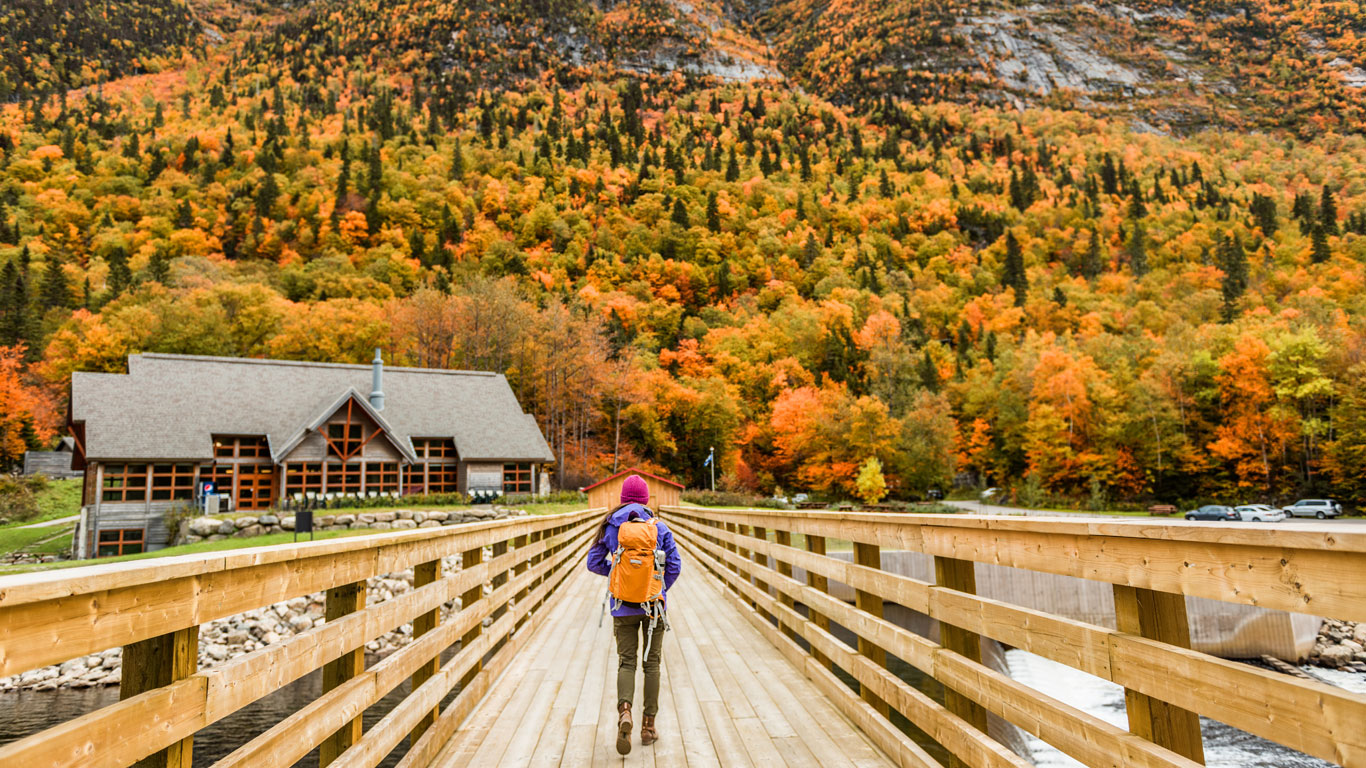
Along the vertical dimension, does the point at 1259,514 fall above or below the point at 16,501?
below

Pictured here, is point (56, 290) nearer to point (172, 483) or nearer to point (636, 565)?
point (172, 483)

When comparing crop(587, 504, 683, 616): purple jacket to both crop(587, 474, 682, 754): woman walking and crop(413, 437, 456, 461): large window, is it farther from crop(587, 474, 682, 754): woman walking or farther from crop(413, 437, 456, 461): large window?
crop(413, 437, 456, 461): large window

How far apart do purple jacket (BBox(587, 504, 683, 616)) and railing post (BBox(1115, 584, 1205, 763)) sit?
10.9 ft

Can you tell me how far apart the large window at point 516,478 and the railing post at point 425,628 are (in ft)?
117

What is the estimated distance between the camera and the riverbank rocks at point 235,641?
14039 mm

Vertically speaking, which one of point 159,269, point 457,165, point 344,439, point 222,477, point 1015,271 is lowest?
point 222,477

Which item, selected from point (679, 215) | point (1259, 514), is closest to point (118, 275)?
point (679, 215)

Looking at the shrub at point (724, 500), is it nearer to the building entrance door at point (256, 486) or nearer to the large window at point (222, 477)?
the building entrance door at point (256, 486)

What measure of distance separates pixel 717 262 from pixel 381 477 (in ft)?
210

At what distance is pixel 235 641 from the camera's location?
15961 millimetres

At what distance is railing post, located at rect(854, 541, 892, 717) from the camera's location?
462 cm

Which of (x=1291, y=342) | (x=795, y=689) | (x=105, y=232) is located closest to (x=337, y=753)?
(x=795, y=689)

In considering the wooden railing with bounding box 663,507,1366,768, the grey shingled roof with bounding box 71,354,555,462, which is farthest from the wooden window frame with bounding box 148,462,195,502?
the wooden railing with bounding box 663,507,1366,768

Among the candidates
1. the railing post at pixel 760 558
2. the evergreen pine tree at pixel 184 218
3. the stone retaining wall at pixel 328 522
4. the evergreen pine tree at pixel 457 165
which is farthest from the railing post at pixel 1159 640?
the evergreen pine tree at pixel 457 165
